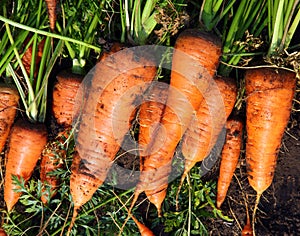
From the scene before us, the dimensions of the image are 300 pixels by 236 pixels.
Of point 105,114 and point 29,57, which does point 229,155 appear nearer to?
point 105,114

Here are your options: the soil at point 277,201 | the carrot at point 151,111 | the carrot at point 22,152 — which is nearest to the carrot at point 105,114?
the carrot at point 151,111

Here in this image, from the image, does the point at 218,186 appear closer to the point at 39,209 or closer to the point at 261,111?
the point at 261,111

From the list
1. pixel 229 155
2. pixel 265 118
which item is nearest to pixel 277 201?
pixel 229 155

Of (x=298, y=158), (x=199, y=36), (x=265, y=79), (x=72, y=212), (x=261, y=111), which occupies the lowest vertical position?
(x=72, y=212)

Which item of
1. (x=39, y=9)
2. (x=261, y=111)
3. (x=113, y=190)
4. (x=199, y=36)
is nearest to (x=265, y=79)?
(x=261, y=111)

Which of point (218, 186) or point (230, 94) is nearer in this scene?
point (230, 94)

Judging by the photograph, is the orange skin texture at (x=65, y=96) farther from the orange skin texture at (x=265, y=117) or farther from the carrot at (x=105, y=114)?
the orange skin texture at (x=265, y=117)
